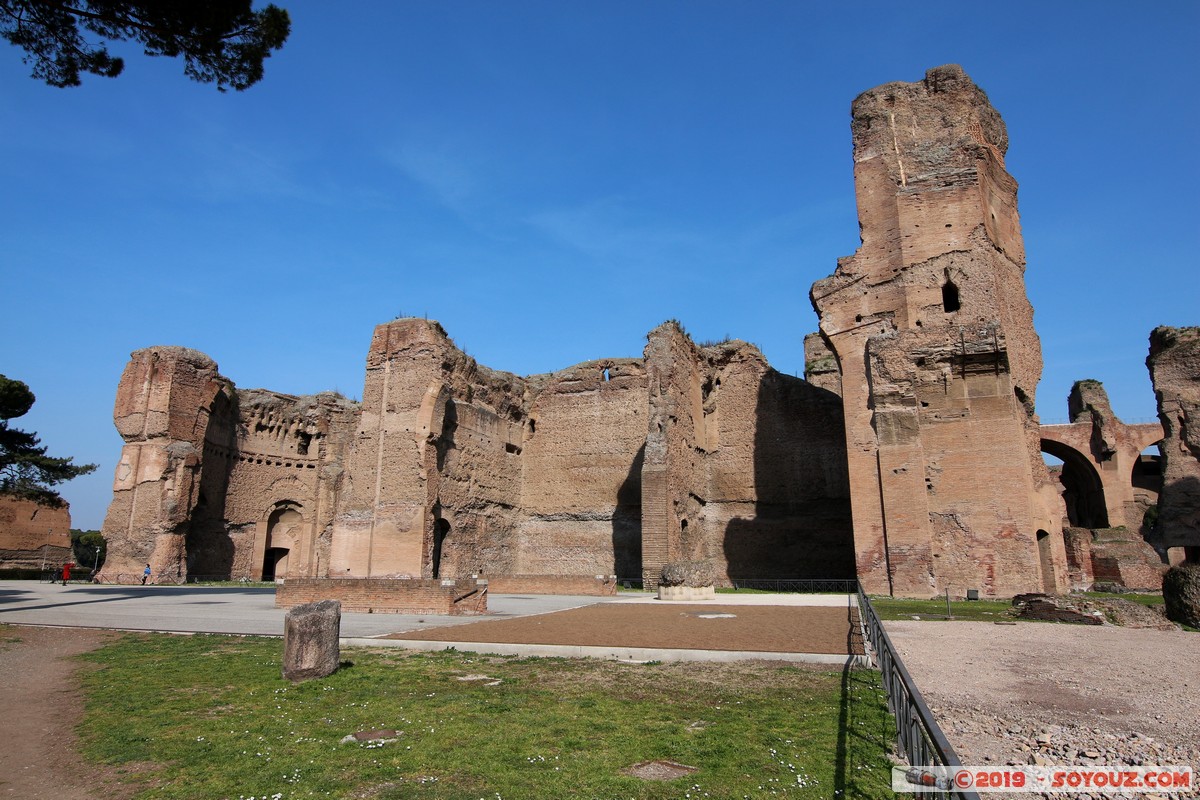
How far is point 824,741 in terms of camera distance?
167 inches

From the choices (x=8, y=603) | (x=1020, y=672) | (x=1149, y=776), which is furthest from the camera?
(x=8, y=603)

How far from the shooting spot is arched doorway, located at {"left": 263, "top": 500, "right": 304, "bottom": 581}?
2709 cm

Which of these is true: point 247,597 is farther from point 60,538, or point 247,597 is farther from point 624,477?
Answer: point 60,538

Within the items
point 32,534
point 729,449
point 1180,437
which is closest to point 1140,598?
point 729,449

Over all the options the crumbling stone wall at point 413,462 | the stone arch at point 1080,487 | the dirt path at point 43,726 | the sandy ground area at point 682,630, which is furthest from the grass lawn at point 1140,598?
the stone arch at point 1080,487

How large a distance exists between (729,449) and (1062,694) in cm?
1920

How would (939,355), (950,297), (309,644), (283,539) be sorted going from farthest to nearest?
(283,539) → (950,297) → (939,355) → (309,644)

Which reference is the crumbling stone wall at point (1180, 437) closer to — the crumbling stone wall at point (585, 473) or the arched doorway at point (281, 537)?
the crumbling stone wall at point (585, 473)

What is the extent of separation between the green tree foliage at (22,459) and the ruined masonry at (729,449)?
11.6ft

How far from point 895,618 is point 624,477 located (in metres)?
13.6

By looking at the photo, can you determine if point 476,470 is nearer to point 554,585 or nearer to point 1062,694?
point 554,585

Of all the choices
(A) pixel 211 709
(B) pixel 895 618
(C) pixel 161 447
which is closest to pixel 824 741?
(A) pixel 211 709

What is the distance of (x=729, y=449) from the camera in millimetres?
24969

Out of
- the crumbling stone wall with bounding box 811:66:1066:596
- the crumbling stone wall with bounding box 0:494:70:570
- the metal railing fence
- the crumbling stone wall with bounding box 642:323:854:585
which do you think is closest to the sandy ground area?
the metal railing fence
